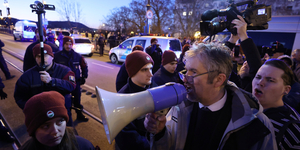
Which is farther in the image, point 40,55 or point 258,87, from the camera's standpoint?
point 40,55

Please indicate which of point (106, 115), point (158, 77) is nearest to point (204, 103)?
point (106, 115)

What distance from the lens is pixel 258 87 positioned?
60.6 inches

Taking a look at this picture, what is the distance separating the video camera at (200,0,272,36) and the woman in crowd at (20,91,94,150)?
2082 mm

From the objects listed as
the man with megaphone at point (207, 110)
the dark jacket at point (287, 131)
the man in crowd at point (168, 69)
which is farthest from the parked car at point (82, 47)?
the dark jacket at point (287, 131)

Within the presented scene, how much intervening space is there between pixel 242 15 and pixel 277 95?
3.53 ft

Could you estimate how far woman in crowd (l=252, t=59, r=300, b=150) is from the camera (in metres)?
1.29

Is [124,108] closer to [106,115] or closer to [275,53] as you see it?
[106,115]

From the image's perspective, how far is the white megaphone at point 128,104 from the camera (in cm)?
93

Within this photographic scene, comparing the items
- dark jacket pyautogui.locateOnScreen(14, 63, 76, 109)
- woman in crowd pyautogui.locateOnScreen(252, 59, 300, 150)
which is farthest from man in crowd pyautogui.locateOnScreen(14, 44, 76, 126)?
woman in crowd pyautogui.locateOnScreen(252, 59, 300, 150)

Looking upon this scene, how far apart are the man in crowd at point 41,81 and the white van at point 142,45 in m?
6.09

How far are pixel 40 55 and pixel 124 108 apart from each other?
2.16 m

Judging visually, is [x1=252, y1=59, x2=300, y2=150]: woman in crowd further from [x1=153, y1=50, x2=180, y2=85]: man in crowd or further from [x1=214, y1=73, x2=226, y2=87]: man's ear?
[x1=153, y1=50, x2=180, y2=85]: man in crowd

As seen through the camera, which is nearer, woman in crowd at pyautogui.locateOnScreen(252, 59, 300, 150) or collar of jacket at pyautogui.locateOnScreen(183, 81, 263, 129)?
collar of jacket at pyautogui.locateOnScreen(183, 81, 263, 129)

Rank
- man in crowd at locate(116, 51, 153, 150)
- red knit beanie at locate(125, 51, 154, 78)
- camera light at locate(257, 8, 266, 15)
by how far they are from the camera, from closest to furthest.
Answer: man in crowd at locate(116, 51, 153, 150)
camera light at locate(257, 8, 266, 15)
red knit beanie at locate(125, 51, 154, 78)
